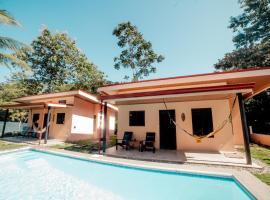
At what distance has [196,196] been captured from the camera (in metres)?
4.53

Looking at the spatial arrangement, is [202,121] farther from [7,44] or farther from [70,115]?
[7,44]

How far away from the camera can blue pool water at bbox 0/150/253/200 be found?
4.67 m

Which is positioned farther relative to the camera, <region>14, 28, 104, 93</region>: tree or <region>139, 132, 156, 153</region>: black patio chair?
<region>14, 28, 104, 93</region>: tree

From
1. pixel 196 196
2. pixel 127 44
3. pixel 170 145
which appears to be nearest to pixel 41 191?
pixel 196 196

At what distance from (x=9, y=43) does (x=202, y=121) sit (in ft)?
38.3

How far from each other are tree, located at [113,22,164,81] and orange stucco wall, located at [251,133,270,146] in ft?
50.9

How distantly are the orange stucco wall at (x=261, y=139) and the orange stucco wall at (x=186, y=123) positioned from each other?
377cm

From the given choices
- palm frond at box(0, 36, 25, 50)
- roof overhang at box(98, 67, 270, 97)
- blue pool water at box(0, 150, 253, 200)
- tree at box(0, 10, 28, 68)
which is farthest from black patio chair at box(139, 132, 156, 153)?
palm frond at box(0, 36, 25, 50)

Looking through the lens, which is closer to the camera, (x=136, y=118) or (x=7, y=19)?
(x=7, y=19)

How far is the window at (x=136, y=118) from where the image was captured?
10781 mm

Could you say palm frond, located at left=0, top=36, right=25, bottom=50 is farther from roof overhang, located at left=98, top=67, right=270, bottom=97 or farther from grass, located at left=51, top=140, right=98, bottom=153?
grass, located at left=51, top=140, right=98, bottom=153

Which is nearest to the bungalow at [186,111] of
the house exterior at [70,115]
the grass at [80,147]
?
the grass at [80,147]

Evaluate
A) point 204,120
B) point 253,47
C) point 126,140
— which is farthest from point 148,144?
point 253,47

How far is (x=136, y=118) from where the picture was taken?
1096cm
